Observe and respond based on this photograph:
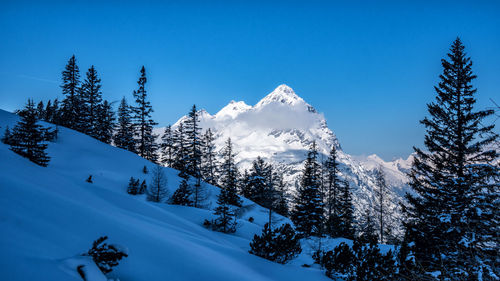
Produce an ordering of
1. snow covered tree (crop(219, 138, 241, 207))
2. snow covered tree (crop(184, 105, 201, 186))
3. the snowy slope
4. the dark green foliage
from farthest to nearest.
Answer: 1. snow covered tree (crop(184, 105, 201, 186))
2. snow covered tree (crop(219, 138, 241, 207))
3. the dark green foliage
4. the snowy slope

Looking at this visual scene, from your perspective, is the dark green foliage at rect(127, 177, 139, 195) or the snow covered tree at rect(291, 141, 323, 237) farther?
the snow covered tree at rect(291, 141, 323, 237)

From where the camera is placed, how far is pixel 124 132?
3850 cm

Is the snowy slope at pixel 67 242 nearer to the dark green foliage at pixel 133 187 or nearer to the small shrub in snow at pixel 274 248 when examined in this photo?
the small shrub in snow at pixel 274 248

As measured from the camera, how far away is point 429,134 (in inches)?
560

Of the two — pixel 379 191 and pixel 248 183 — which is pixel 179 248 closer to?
pixel 248 183

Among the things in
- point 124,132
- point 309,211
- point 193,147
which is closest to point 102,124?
point 124,132

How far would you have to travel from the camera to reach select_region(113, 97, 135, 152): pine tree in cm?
3712

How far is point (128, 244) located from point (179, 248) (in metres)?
1.29

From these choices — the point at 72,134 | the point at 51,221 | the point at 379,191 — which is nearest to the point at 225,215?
the point at 51,221

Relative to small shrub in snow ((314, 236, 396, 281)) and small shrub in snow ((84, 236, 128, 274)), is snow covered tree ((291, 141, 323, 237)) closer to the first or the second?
small shrub in snow ((314, 236, 396, 281))

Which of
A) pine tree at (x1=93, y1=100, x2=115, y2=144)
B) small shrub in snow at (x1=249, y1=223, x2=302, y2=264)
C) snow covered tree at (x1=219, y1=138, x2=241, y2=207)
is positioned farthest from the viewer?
pine tree at (x1=93, y1=100, x2=115, y2=144)

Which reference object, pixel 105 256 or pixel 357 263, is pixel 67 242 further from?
pixel 357 263

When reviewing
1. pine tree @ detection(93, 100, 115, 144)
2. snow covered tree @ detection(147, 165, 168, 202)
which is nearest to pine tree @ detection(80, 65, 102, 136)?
pine tree @ detection(93, 100, 115, 144)

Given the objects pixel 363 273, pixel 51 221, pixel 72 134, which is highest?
pixel 72 134
